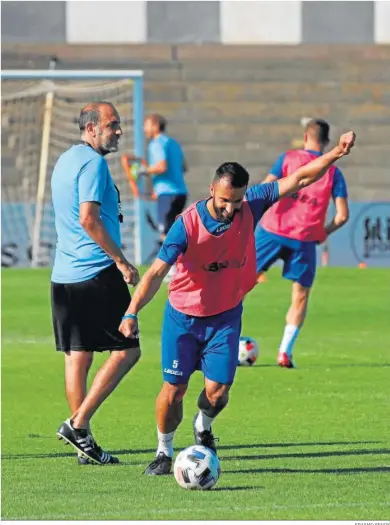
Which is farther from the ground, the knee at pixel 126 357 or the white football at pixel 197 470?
the knee at pixel 126 357

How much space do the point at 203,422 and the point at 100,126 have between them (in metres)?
1.79

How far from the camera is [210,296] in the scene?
8.23 metres

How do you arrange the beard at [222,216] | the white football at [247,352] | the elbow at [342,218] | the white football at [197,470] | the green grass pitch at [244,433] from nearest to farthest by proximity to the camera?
the green grass pitch at [244,433] < the white football at [197,470] < the beard at [222,216] < the elbow at [342,218] < the white football at [247,352]

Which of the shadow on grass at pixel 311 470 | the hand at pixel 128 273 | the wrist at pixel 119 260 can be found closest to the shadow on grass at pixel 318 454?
the shadow on grass at pixel 311 470

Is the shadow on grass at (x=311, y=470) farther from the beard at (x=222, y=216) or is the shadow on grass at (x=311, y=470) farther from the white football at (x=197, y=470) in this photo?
the beard at (x=222, y=216)

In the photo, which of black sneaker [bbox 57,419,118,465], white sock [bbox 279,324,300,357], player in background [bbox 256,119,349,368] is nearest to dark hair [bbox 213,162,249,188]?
black sneaker [bbox 57,419,118,465]

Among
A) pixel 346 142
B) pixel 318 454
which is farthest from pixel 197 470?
pixel 346 142

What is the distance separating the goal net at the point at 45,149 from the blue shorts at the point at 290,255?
1020 centimetres

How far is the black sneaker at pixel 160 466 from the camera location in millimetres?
8258

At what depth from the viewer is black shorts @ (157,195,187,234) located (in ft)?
68.2

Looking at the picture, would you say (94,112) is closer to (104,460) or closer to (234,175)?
(234,175)

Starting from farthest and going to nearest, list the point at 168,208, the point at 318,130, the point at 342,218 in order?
the point at 168,208, the point at 318,130, the point at 342,218

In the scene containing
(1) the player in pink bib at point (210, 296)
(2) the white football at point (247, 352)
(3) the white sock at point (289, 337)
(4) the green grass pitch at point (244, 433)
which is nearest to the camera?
(4) the green grass pitch at point (244, 433)

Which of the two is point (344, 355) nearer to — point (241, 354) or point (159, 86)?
point (241, 354)
